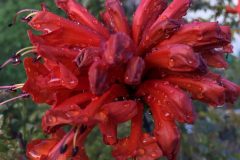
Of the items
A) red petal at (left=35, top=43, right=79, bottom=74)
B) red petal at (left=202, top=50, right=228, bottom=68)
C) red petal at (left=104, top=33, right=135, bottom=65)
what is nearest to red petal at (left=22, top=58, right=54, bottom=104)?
red petal at (left=35, top=43, right=79, bottom=74)

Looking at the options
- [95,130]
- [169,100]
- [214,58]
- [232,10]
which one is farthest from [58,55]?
[95,130]

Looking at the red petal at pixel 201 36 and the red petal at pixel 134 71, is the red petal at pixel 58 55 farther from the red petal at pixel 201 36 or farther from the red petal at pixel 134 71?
the red petal at pixel 201 36

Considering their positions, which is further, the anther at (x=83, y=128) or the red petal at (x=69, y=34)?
the red petal at (x=69, y=34)

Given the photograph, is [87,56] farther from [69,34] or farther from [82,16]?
[82,16]

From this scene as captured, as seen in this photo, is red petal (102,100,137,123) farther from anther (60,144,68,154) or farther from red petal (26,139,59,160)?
red petal (26,139,59,160)

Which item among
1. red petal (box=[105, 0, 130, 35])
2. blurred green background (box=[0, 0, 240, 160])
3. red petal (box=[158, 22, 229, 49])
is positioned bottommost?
blurred green background (box=[0, 0, 240, 160])

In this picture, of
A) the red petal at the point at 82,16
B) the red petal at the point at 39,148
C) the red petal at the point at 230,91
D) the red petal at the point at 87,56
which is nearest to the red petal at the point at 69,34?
the red petal at the point at 82,16
